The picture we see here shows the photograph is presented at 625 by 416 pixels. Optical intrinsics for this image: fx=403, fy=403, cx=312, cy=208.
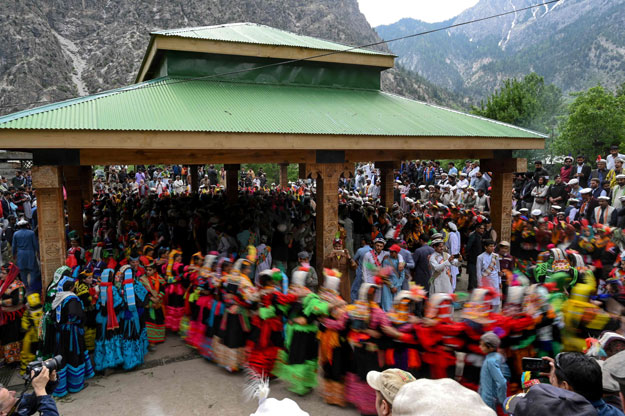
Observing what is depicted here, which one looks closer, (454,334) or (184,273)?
(454,334)

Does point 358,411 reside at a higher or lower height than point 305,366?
lower

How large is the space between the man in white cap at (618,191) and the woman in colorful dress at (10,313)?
12219 millimetres

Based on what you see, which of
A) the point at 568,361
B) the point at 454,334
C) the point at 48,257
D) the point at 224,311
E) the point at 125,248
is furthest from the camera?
the point at 125,248

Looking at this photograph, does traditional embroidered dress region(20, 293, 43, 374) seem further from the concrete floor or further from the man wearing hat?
the man wearing hat

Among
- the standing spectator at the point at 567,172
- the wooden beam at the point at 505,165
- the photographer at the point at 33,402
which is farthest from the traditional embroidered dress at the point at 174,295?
the standing spectator at the point at 567,172

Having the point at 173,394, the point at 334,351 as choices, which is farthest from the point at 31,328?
the point at 334,351

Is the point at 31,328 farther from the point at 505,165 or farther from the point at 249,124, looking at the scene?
the point at 505,165

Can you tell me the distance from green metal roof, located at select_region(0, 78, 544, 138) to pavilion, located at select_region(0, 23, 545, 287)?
29 millimetres

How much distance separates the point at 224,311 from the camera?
632 cm

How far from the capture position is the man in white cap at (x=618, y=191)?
9.63 m

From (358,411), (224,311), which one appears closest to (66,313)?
(224,311)

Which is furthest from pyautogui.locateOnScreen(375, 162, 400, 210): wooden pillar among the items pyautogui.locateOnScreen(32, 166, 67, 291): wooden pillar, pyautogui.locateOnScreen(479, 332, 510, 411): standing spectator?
pyautogui.locateOnScreen(479, 332, 510, 411): standing spectator

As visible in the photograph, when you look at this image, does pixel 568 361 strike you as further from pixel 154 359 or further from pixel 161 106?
pixel 161 106

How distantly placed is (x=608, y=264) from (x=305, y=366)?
5840 mm
